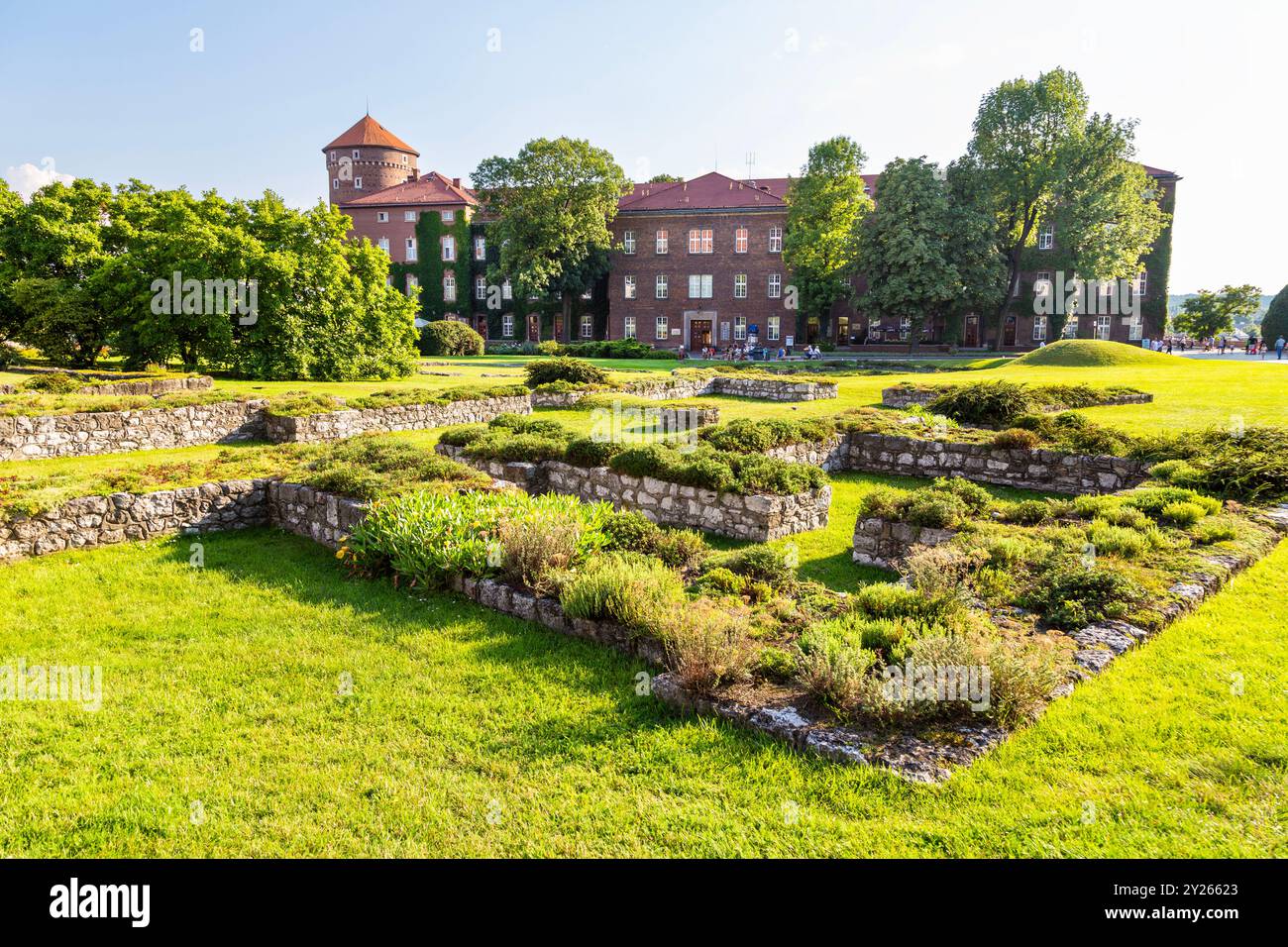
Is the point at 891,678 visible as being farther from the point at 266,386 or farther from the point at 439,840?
the point at 266,386

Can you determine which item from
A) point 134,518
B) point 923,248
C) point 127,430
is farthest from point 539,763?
point 923,248

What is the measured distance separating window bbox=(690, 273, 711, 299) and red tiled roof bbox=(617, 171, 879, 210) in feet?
17.1

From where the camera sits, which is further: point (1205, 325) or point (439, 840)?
point (1205, 325)

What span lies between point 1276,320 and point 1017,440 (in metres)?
54.3

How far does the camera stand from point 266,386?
24344 millimetres

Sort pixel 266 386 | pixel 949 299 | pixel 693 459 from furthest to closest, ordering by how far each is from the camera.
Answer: pixel 949 299, pixel 266 386, pixel 693 459

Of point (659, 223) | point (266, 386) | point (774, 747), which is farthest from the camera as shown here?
point (659, 223)

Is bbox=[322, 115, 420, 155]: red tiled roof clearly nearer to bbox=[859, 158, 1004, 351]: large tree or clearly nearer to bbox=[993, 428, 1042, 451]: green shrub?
bbox=[859, 158, 1004, 351]: large tree

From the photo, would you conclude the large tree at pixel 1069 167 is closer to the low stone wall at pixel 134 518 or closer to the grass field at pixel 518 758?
the grass field at pixel 518 758

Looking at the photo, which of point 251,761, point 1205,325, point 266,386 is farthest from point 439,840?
point 1205,325

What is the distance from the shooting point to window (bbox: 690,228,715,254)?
194 feet

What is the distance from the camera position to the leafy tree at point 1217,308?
59125mm

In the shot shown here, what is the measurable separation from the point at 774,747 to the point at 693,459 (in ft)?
22.5

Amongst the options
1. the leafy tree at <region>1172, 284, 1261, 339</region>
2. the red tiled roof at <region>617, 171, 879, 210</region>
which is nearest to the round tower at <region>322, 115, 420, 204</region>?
the red tiled roof at <region>617, 171, 879, 210</region>
